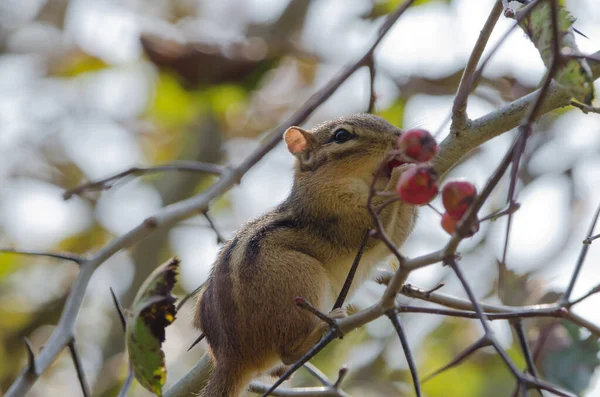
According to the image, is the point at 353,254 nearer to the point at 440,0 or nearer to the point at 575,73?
the point at 575,73

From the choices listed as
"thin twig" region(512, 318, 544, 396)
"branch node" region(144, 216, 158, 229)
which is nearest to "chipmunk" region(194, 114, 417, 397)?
"thin twig" region(512, 318, 544, 396)

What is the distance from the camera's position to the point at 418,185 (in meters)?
2.67

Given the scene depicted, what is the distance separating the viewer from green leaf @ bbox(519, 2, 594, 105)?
95.8 inches

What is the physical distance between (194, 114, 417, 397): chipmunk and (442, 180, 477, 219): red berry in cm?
83

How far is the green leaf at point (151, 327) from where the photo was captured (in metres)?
2.79

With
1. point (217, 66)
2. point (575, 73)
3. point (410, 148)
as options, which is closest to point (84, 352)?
point (217, 66)

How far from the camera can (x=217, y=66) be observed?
7.89 metres

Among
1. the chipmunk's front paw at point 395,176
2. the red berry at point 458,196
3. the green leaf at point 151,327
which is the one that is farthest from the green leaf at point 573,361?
the green leaf at point 151,327

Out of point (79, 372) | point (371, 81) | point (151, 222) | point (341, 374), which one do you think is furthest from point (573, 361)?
point (79, 372)

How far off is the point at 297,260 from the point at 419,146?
4.85 ft

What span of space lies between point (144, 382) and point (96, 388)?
4131mm

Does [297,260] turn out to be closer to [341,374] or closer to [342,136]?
[341,374]

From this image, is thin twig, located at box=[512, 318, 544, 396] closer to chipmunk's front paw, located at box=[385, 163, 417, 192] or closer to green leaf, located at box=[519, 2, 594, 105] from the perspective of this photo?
green leaf, located at box=[519, 2, 594, 105]

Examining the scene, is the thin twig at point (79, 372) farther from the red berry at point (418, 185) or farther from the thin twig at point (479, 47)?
the thin twig at point (479, 47)
